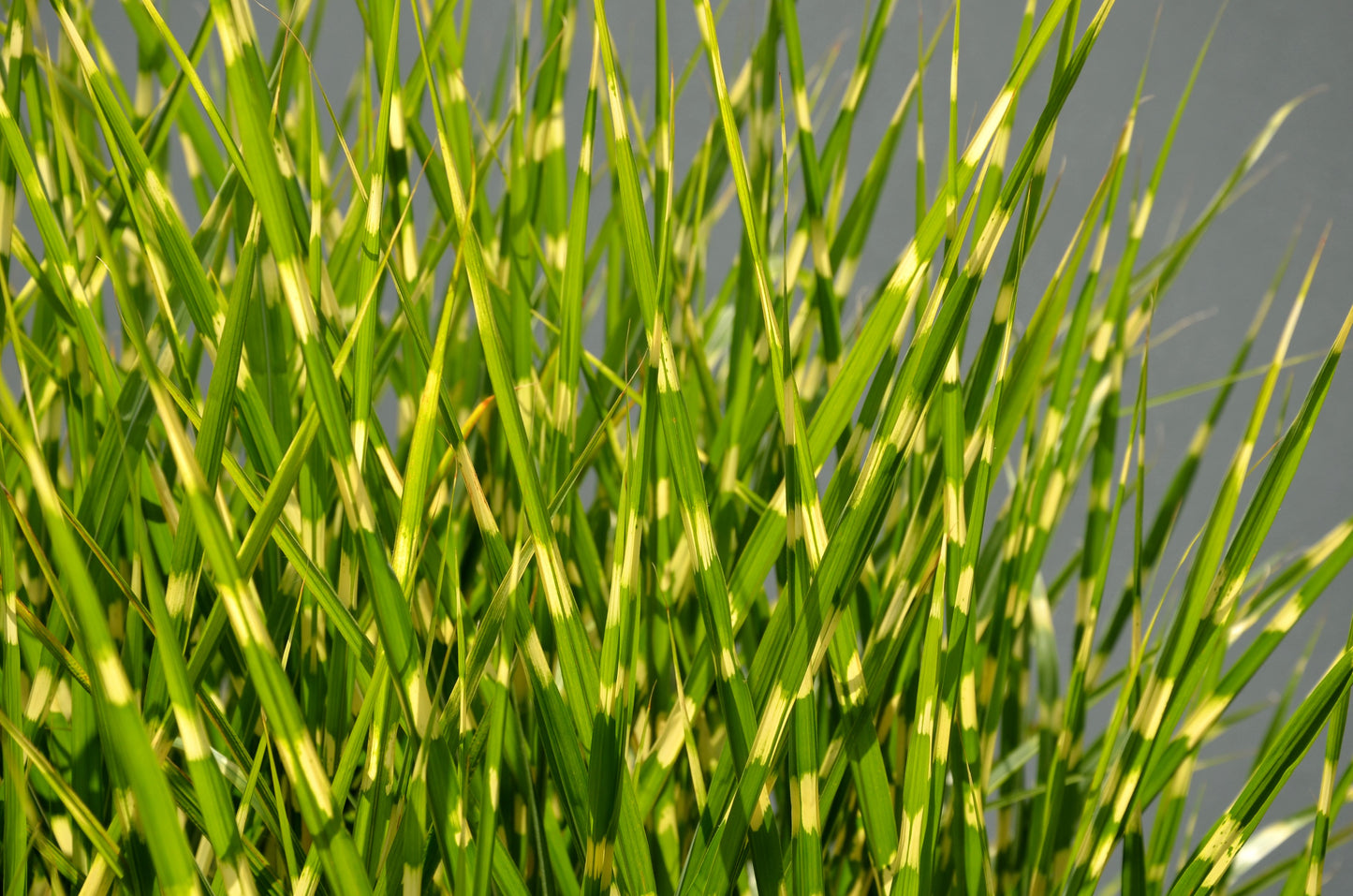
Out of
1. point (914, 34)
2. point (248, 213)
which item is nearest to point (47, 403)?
point (248, 213)

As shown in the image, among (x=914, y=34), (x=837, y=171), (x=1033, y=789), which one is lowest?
(x=1033, y=789)

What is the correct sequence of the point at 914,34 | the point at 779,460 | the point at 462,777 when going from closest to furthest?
the point at 462,777
the point at 779,460
the point at 914,34

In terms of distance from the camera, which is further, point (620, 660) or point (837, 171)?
point (837, 171)

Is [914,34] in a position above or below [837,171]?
above

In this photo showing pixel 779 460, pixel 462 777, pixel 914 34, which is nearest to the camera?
pixel 462 777

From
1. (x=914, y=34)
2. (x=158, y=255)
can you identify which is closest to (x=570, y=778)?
(x=158, y=255)

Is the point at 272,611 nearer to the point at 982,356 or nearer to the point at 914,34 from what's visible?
the point at 982,356

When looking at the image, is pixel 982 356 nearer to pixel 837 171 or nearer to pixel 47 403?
pixel 837 171
